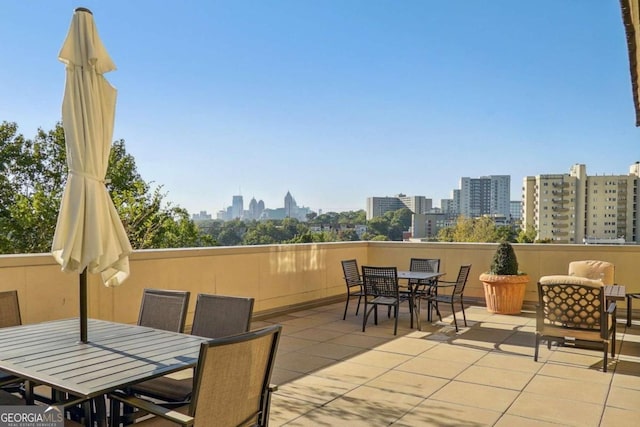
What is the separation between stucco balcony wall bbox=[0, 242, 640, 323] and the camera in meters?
5.00

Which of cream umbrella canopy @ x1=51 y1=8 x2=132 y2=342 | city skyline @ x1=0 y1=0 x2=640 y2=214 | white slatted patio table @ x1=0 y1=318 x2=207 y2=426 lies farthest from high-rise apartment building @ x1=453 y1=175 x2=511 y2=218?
cream umbrella canopy @ x1=51 y1=8 x2=132 y2=342

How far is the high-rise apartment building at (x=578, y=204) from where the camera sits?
97.3 ft

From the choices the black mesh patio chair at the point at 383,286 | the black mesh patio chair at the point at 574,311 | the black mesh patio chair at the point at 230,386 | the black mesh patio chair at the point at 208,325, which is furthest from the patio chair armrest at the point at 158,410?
the black mesh patio chair at the point at 383,286

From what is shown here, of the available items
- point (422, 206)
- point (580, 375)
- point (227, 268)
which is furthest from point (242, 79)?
point (580, 375)

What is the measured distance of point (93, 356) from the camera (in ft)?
8.54

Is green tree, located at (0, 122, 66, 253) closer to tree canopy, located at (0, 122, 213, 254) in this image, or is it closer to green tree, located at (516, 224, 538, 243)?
tree canopy, located at (0, 122, 213, 254)

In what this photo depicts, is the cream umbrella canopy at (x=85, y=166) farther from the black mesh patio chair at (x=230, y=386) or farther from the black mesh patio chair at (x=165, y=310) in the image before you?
the black mesh patio chair at (x=230, y=386)

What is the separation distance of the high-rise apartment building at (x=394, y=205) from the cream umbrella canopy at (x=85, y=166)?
67.1 ft

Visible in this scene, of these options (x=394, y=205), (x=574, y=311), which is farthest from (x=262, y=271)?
(x=394, y=205)

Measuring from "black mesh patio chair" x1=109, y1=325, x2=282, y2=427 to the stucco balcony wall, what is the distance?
10.2 ft

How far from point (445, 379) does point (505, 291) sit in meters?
3.88

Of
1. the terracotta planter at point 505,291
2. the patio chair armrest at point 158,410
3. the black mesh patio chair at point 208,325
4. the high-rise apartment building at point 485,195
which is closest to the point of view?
the patio chair armrest at point 158,410

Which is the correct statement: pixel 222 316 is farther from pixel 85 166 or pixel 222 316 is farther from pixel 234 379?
pixel 85 166

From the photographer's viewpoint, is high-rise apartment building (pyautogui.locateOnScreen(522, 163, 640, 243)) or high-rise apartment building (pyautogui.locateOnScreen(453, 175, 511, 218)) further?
high-rise apartment building (pyautogui.locateOnScreen(453, 175, 511, 218))
